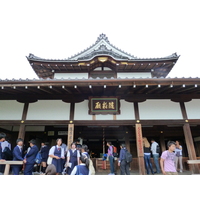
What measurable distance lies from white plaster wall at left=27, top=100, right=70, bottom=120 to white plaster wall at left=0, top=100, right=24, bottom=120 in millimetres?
482

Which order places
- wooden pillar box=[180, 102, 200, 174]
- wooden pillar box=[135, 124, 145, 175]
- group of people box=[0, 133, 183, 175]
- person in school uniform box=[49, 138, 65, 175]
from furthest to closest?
wooden pillar box=[180, 102, 200, 174] < wooden pillar box=[135, 124, 145, 175] < person in school uniform box=[49, 138, 65, 175] < group of people box=[0, 133, 183, 175]

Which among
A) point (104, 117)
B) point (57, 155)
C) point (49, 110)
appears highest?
point (49, 110)

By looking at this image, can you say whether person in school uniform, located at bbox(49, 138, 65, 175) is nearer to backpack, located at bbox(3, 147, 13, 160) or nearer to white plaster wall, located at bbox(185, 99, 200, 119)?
backpack, located at bbox(3, 147, 13, 160)

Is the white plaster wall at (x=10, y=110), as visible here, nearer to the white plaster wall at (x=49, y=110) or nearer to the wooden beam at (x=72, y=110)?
the white plaster wall at (x=49, y=110)

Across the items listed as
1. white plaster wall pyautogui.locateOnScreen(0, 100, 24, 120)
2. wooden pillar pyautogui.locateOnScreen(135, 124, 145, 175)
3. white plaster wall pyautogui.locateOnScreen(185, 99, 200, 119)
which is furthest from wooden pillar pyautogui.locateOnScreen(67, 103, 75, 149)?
white plaster wall pyautogui.locateOnScreen(185, 99, 200, 119)

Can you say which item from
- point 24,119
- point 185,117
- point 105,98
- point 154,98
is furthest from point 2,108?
point 185,117

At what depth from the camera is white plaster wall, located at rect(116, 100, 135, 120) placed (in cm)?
711

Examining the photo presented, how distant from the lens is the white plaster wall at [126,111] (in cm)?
711

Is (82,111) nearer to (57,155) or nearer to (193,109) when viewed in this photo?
(57,155)

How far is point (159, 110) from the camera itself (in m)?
7.27

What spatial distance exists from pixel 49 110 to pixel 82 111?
160cm

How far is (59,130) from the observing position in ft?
35.9

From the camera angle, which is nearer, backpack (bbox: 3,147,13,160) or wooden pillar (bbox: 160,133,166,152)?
backpack (bbox: 3,147,13,160)

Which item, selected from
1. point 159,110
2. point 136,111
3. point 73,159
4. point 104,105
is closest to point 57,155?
point 73,159
